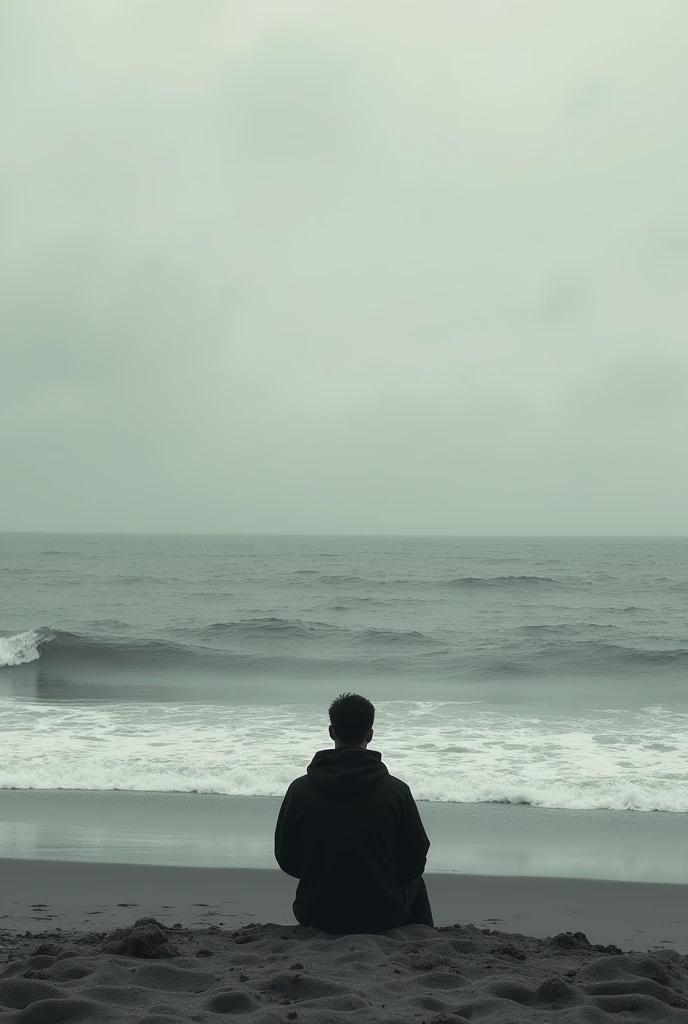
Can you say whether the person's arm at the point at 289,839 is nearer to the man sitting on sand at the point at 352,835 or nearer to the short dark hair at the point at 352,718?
the man sitting on sand at the point at 352,835

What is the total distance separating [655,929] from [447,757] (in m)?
4.81

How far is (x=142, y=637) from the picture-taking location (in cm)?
2405

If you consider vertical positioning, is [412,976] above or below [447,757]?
above

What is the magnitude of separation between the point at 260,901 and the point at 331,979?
232 cm

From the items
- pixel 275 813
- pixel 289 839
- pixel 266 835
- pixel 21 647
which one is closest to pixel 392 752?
pixel 275 813

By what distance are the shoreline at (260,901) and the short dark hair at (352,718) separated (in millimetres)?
1657

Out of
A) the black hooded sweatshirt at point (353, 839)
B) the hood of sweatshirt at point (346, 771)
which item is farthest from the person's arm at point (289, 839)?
the hood of sweatshirt at point (346, 771)

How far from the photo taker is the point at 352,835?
3824 millimetres

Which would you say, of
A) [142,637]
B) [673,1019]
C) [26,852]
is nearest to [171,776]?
[26,852]

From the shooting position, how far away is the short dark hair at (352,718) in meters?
3.91

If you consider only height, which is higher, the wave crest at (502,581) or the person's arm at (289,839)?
the person's arm at (289,839)

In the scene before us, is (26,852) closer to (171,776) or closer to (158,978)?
(171,776)

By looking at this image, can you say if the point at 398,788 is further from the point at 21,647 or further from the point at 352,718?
the point at 21,647

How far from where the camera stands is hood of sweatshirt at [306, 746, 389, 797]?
387cm
